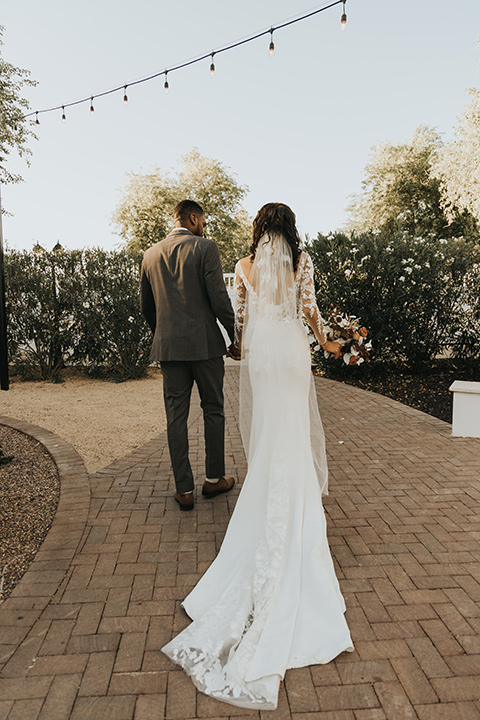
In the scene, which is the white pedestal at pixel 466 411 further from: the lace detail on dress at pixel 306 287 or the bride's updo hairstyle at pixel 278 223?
the bride's updo hairstyle at pixel 278 223

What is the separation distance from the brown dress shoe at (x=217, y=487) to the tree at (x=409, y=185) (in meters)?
27.2

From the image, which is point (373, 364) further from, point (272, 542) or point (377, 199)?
point (377, 199)

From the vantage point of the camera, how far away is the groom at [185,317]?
3.38 m

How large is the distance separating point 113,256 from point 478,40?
52.6 ft

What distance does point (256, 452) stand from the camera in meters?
2.74

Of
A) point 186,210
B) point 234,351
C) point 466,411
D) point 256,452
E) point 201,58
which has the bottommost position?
point 466,411

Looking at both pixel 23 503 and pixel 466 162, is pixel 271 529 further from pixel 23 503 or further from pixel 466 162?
pixel 466 162

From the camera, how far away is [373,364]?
853 cm

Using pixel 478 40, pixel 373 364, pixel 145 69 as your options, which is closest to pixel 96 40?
pixel 145 69

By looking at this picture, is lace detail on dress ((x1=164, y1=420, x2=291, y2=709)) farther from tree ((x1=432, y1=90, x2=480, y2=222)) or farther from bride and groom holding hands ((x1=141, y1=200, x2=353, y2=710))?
tree ((x1=432, y1=90, x2=480, y2=222))

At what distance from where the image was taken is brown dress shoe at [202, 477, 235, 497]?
3764 millimetres

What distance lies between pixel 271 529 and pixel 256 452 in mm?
451

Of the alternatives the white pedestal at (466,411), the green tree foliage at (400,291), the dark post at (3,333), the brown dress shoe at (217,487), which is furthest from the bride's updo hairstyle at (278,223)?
the green tree foliage at (400,291)

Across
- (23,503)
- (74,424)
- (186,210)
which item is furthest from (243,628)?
(74,424)
